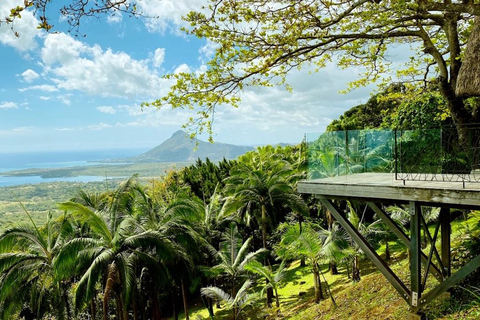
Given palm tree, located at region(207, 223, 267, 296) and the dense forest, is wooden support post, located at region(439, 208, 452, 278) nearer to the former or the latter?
the dense forest

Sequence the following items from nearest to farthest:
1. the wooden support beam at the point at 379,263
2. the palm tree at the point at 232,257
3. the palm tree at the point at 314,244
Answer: the wooden support beam at the point at 379,263
the palm tree at the point at 314,244
the palm tree at the point at 232,257

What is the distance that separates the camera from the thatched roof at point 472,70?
664cm

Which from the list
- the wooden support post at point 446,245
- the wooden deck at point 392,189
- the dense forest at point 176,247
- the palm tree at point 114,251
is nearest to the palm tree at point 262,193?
the dense forest at point 176,247

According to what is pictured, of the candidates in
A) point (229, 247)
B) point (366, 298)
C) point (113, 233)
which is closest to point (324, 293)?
point (229, 247)

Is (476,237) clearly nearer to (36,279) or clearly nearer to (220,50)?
(220,50)

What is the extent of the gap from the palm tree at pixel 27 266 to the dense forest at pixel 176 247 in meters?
0.05

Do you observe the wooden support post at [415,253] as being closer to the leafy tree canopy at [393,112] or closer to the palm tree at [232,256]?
the leafy tree canopy at [393,112]

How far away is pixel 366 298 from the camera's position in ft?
37.4

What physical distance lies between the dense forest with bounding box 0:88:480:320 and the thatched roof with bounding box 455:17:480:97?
4441mm

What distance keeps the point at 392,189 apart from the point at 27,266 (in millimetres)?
15796

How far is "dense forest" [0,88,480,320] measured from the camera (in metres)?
14.0

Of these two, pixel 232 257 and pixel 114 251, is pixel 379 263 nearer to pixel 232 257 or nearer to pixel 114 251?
pixel 114 251

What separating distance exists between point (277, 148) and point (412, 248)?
27676mm

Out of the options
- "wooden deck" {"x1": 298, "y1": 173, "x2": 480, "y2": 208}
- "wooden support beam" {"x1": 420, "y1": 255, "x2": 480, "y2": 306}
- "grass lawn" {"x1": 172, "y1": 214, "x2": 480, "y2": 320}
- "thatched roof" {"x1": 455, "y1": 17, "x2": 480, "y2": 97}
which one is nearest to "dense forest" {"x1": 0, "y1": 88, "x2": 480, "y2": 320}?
"grass lawn" {"x1": 172, "y1": 214, "x2": 480, "y2": 320}
